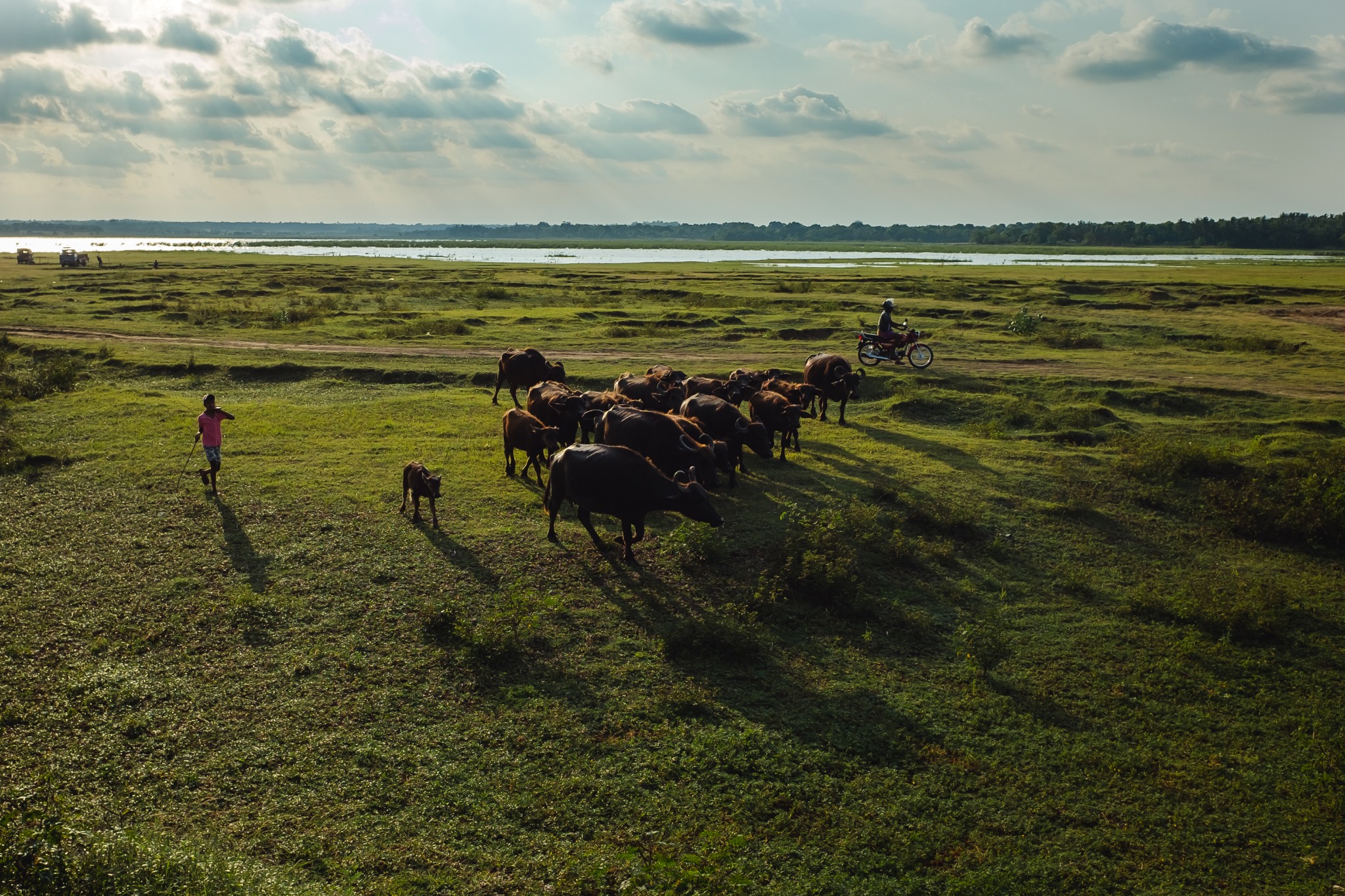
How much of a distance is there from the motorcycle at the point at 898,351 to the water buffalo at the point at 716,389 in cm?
792

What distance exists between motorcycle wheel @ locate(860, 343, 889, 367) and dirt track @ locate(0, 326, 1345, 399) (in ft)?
6.66

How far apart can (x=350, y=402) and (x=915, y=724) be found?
16233 millimetres

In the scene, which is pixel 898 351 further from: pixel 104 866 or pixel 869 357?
pixel 104 866

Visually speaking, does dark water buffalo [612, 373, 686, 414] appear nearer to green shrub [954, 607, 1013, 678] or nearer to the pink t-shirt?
the pink t-shirt

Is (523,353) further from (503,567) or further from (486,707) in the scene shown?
(486,707)

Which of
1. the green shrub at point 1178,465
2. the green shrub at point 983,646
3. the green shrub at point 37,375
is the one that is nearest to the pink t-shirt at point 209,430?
the green shrub at point 37,375

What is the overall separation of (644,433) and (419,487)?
11.4 feet

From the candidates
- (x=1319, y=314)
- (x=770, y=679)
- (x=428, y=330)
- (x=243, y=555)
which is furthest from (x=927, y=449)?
(x=1319, y=314)

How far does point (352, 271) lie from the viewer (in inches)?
2660

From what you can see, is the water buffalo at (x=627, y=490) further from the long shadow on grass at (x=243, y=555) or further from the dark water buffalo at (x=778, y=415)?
the dark water buffalo at (x=778, y=415)

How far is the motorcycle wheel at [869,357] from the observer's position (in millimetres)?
24016

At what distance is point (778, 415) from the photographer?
15.8 m

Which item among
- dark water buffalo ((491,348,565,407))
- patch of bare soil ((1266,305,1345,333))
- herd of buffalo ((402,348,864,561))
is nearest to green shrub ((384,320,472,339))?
herd of buffalo ((402,348,864,561))

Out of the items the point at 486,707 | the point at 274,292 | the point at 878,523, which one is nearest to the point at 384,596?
the point at 486,707
